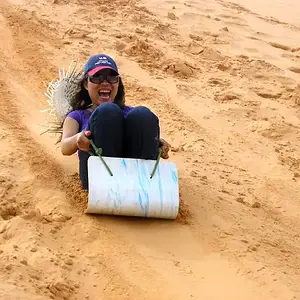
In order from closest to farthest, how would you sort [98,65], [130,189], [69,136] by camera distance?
[130,189]
[69,136]
[98,65]

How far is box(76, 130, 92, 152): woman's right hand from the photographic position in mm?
3400

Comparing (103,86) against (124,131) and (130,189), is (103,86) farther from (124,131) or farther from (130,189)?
(130,189)

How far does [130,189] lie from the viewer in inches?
130

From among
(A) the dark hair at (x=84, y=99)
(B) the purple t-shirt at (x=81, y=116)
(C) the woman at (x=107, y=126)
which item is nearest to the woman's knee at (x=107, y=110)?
(C) the woman at (x=107, y=126)

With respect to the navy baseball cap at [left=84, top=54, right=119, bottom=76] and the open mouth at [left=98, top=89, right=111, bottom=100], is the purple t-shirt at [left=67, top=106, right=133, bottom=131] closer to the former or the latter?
the open mouth at [left=98, top=89, right=111, bottom=100]

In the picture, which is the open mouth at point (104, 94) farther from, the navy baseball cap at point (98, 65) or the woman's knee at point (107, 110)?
the woman's knee at point (107, 110)

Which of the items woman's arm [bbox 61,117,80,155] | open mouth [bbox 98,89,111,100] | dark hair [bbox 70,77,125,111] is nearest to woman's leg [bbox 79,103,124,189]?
woman's arm [bbox 61,117,80,155]

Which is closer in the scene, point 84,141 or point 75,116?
point 84,141

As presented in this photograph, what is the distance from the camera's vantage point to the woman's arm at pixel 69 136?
349 cm

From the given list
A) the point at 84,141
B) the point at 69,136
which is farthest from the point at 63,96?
the point at 84,141

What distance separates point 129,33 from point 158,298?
454 centimetres

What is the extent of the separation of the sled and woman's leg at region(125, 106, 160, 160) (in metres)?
0.09

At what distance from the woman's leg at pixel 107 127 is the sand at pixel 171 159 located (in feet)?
1.07

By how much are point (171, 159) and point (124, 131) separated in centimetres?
85
